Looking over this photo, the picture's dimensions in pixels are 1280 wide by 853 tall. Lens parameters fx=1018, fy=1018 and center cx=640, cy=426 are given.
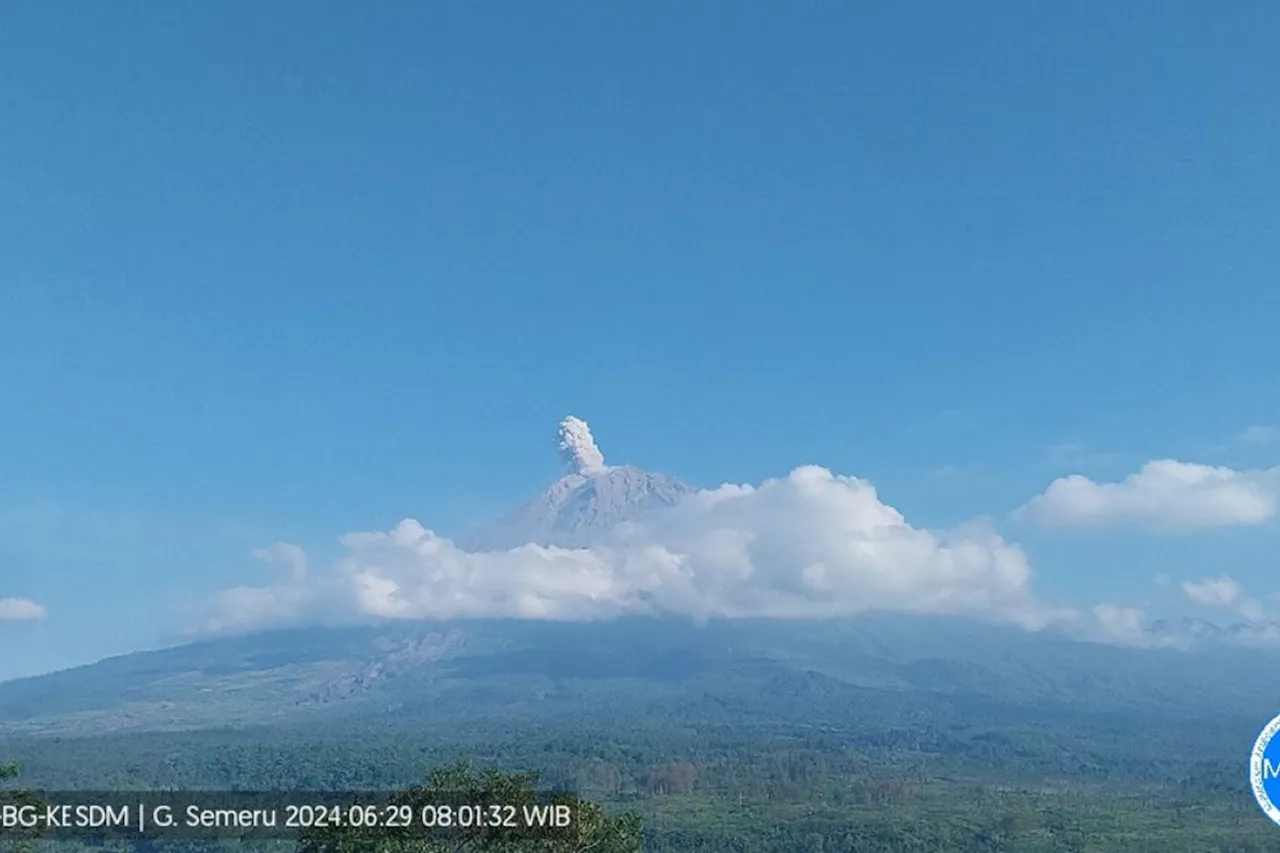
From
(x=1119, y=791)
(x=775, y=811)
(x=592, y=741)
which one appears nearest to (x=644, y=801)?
(x=775, y=811)

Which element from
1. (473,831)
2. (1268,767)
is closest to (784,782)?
(473,831)

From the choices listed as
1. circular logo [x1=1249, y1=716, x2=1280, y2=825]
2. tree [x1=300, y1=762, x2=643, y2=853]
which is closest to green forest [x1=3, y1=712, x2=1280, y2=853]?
tree [x1=300, y1=762, x2=643, y2=853]

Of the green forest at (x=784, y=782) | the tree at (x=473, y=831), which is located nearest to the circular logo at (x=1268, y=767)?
the tree at (x=473, y=831)

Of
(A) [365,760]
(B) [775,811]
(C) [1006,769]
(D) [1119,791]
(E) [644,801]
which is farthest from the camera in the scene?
(C) [1006,769]

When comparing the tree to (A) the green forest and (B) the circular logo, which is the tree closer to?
(B) the circular logo

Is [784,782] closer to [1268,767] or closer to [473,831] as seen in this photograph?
[473,831]

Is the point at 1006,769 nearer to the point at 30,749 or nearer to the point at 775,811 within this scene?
the point at 775,811

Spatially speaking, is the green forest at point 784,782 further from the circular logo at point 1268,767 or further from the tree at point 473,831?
the circular logo at point 1268,767
